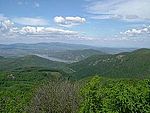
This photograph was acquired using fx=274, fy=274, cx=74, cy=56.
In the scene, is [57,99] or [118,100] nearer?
[118,100]

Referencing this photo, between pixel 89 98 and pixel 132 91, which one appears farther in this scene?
pixel 89 98

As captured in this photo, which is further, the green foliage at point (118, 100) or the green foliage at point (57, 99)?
the green foliage at point (57, 99)

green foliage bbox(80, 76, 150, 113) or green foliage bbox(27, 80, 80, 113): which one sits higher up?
green foliage bbox(80, 76, 150, 113)

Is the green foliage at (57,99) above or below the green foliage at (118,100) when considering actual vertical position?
below

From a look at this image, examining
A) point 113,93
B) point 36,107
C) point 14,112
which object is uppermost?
point 113,93

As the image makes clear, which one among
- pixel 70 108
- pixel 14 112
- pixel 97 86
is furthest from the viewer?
pixel 14 112

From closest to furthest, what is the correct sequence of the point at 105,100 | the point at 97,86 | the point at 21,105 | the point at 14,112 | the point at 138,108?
1. the point at 138,108
2. the point at 105,100
3. the point at 97,86
4. the point at 14,112
5. the point at 21,105

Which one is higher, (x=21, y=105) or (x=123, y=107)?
(x=123, y=107)

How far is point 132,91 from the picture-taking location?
34344mm

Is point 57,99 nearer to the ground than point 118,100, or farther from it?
nearer to the ground

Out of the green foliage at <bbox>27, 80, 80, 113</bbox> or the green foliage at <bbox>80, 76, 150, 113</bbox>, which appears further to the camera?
the green foliage at <bbox>27, 80, 80, 113</bbox>

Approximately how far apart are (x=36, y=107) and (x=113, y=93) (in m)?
26.3

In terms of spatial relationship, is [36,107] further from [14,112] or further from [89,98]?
[89,98]

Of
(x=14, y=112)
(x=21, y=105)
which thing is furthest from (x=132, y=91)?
(x=21, y=105)
